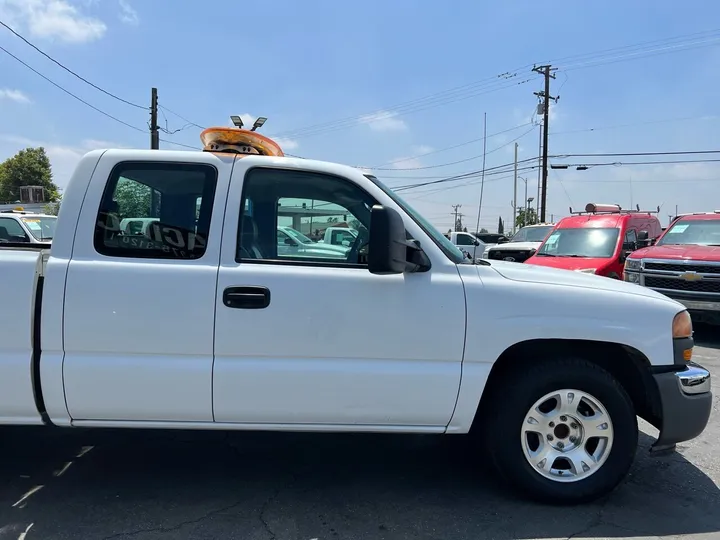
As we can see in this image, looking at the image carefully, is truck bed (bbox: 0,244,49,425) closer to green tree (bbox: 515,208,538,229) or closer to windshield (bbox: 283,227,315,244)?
windshield (bbox: 283,227,315,244)

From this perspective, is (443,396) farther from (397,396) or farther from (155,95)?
(155,95)

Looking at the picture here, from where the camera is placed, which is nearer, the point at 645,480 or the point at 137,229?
the point at 137,229

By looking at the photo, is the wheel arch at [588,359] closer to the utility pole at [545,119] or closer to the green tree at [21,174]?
the utility pole at [545,119]

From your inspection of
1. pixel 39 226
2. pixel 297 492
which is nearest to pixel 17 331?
pixel 297 492

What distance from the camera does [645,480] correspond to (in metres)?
3.53

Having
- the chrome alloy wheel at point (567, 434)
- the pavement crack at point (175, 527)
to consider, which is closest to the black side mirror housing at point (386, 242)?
the chrome alloy wheel at point (567, 434)

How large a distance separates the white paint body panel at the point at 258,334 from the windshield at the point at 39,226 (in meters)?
9.24

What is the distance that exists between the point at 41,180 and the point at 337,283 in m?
64.0

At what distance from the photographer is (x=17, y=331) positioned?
9.46 feet

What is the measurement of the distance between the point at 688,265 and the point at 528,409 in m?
6.26

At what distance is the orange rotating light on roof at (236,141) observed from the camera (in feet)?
10.8

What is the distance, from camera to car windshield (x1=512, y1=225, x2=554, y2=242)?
1581 cm

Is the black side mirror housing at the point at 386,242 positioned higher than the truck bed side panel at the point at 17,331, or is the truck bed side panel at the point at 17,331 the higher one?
the black side mirror housing at the point at 386,242

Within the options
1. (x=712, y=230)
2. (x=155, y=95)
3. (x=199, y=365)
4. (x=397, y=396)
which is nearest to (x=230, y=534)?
(x=199, y=365)
